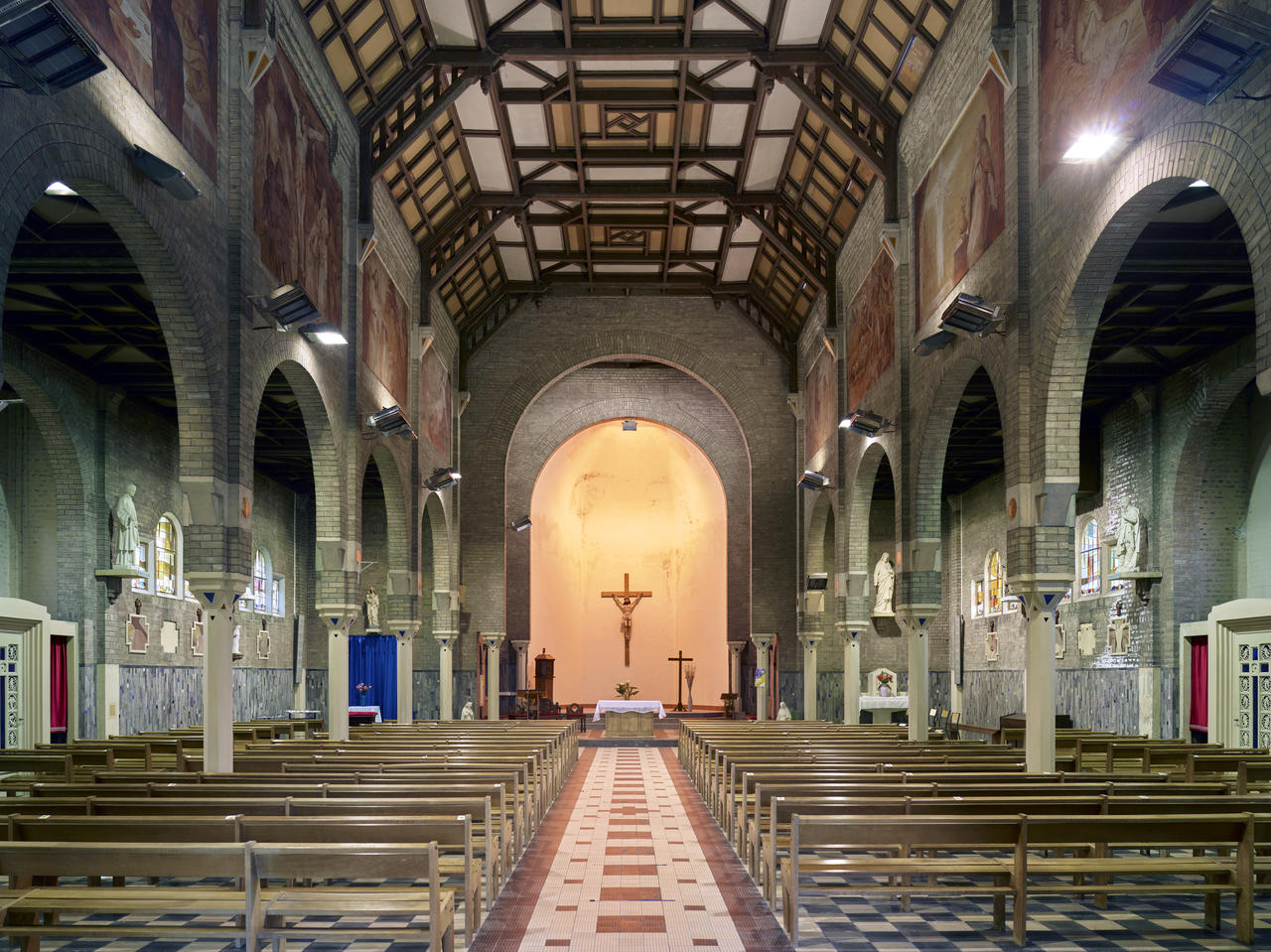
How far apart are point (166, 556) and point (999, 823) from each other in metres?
19.2

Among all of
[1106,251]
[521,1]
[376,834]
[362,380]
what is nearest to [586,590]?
[362,380]

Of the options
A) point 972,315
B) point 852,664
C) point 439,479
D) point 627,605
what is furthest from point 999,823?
point 627,605

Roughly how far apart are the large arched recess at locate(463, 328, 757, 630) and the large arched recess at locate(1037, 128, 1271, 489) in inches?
795

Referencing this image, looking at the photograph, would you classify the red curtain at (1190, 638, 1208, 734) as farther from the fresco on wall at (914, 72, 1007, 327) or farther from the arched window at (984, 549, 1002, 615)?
the arched window at (984, 549, 1002, 615)

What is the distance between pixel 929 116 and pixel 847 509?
364 inches

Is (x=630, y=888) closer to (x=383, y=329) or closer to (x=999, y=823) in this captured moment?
(x=999, y=823)

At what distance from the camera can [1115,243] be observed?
11852 millimetres

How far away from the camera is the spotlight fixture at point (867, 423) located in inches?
809

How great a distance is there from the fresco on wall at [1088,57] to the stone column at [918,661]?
27.2ft

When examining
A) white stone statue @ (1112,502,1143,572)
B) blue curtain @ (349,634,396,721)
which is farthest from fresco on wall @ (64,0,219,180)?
blue curtain @ (349,634,396,721)

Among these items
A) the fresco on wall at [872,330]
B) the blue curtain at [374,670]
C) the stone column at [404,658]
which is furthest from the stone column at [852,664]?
the blue curtain at [374,670]

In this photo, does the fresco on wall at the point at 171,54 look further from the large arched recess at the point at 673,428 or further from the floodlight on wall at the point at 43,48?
the large arched recess at the point at 673,428

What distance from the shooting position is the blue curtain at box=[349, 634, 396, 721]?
35.2 meters

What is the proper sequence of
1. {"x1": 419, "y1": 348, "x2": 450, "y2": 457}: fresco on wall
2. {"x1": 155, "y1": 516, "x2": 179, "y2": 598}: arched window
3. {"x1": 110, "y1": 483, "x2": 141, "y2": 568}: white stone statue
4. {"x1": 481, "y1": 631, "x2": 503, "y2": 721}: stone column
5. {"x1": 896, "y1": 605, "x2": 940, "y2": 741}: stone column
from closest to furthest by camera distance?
1. {"x1": 896, "y1": 605, "x2": 940, "y2": 741}: stone column
2. {"x1": 110, "y1": 483, "x2": 141, "y2": 568}: white stone statue
3. {"x1": 155, "y1": 516, "x2": 179, "y2": 598}: arched window
4. {"x1": 419, "y1": 348, "x2": 450, "y2": 457}: fresco on wall
5. {"x1": 481, "y1": 631, "x2": 503, "y2": 721}: stone column
